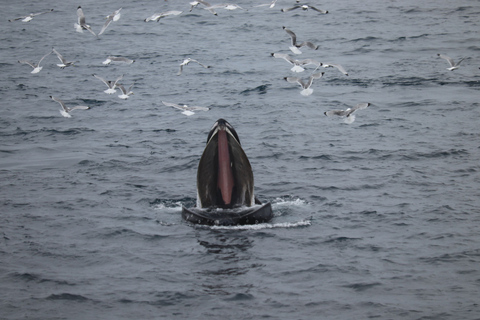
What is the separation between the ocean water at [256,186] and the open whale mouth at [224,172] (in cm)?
79

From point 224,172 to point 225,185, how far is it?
0.32 metres

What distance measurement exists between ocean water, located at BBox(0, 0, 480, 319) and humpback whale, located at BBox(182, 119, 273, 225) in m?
0.35

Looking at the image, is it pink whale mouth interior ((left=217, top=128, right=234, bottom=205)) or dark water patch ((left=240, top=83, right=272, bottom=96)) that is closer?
pink whale mouth interior ((left=217, top=128, right=234, bottom=205))

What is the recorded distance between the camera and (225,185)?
615 inches

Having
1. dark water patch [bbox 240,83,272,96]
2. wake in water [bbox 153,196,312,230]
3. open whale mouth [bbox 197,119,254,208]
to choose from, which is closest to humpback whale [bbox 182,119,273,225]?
open whale mouth [bbox 197,119,254,208]

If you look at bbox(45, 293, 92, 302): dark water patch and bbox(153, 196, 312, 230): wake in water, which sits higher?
bbox(153, 196, 312, 230): wake in water

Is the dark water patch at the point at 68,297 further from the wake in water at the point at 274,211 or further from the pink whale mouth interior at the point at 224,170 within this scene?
the pink whale mouth interior at the point at 224,170

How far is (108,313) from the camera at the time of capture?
12.2 meters

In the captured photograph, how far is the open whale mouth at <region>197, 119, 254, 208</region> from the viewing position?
50.0ft

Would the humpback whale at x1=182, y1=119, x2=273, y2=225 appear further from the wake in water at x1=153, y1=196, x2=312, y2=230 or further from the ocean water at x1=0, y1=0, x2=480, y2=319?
the ocean water at x1=0, y1=0, x2=480, y2=319

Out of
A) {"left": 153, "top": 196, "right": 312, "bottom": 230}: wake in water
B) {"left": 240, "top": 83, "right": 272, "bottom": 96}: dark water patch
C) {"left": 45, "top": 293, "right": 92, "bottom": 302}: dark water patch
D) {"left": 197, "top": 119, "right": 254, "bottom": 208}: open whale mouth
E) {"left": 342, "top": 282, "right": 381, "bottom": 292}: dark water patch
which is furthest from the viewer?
{"left": 240, "top": 83, "right": 272, "bottom": 96}: dark water patch

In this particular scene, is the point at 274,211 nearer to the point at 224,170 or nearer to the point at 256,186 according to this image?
the point at 224,170

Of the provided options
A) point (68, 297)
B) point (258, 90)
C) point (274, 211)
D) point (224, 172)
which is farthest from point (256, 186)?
point (258, 90)

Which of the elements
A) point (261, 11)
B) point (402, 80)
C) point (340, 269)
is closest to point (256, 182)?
point (340, 269)
